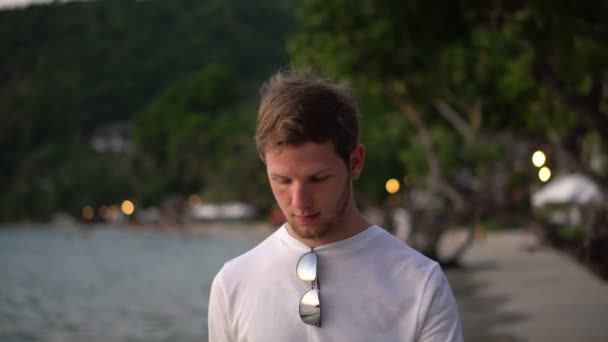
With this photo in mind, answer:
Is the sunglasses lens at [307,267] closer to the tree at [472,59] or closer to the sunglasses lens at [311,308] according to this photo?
the sunglasses lens at [311,308]

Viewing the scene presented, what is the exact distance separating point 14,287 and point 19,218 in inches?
4990

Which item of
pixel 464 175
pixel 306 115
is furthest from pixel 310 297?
pixel 464 175

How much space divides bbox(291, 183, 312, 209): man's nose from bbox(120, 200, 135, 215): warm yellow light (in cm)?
15660

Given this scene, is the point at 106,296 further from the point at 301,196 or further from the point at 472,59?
the point at 301,196

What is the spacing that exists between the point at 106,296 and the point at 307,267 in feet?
153

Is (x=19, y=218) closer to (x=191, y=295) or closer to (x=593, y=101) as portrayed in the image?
(x=191, y=295)

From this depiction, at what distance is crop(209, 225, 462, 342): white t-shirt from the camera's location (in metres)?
2.81

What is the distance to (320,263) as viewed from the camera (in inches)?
113

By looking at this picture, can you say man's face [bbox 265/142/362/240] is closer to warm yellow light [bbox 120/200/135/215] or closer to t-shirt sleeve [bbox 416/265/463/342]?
t-shirt sleeve [bbox 416/265/463/342]

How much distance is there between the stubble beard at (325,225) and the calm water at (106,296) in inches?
978

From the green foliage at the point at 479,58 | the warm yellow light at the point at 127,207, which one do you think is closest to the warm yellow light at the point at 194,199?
the warm yellow light at the point at 127,207

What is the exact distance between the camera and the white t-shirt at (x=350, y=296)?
2809mm

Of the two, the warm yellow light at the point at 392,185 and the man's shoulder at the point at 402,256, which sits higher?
the man's shoulder at the point at 402,256

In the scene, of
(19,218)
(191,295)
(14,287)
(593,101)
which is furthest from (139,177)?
(593,101)
